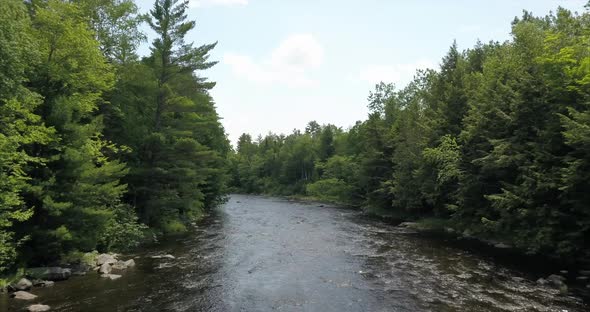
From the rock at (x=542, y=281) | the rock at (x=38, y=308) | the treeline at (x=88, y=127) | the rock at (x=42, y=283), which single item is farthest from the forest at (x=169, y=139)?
the rock at (x=542, y=281)

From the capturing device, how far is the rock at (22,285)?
51.0 ft

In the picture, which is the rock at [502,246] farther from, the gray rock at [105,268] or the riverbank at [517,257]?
the gray rock at [105,268]

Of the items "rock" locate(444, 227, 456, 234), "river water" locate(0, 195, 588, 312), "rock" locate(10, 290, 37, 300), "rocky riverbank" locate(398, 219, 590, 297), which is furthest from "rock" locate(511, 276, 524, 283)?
"rock" locate(10, 290, 37, 300)

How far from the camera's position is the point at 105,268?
19062 millimetres

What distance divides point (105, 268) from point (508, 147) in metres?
24.6

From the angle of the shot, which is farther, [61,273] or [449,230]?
[449,230]

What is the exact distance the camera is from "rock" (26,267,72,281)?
663 inches

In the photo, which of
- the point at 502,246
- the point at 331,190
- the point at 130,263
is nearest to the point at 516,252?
the point at 502,246

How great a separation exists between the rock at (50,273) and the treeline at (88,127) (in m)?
0.74

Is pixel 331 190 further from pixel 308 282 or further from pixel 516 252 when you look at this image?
pixel 308 282

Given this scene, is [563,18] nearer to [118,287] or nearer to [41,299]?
[118,287]

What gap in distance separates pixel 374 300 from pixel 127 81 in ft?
76.9

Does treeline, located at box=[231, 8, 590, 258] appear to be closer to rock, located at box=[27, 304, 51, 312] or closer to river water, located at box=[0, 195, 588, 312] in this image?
river water, located at box=[0, 195, 588, 312]

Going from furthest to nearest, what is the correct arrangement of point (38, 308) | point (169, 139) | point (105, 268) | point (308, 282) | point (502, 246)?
point (169, 139)
point (502, 246)
point (105, 268)
point (308, 282)
point (38, 308)
